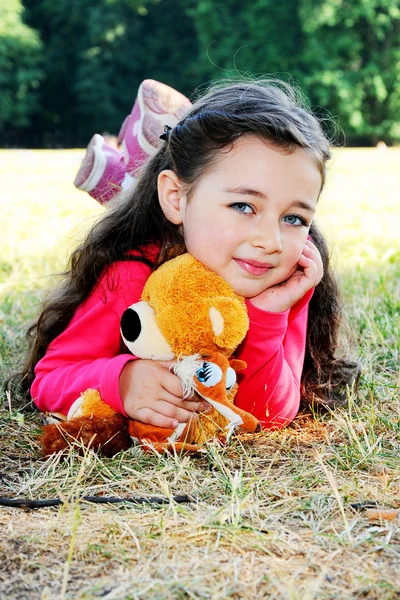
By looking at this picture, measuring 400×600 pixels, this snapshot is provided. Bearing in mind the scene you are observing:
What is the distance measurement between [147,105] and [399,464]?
7.64 feet

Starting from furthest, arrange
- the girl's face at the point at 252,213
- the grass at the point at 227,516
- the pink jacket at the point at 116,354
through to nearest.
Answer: the pink jacket at the point at 116,354, the girl's face at the point at 252,213, the grass at the point at 227,516

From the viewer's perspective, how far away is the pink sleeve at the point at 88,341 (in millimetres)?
2296

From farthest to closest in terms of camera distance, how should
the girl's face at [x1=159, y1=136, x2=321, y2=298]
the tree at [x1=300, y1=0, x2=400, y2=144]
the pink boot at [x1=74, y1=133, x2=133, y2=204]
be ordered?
1. the tree at [x1=300, y1=0, x2=400, y2=144]
2. the pink boot at [x1=74, y1=133, x2=133, y2=204]
3. the girl's face at [x1=159, y1=136, x2=321, y2=298]

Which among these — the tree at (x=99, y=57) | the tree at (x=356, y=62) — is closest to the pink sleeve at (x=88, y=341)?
the tree at (x=356, y=62)

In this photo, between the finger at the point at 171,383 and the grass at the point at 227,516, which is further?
the finger at the point at 171,383

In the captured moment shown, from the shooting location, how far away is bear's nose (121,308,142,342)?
2131mm

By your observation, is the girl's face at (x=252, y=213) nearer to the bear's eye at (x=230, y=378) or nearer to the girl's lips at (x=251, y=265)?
the girl's lips at (x=251, y=265)

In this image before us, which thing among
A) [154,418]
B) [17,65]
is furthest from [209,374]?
[17,65]

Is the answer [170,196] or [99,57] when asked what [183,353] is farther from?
[99,57]

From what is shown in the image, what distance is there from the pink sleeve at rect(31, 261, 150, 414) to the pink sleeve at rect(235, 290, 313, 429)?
0.37 m

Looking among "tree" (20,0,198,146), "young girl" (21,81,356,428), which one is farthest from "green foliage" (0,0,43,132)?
"young girl" (21,81,356,428)

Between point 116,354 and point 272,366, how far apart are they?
1.56 feet

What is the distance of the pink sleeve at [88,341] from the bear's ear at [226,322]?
335 mm

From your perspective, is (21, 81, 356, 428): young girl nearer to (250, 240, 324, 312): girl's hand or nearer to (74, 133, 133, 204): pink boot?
(250, 240, 324, 312): girl's hand
